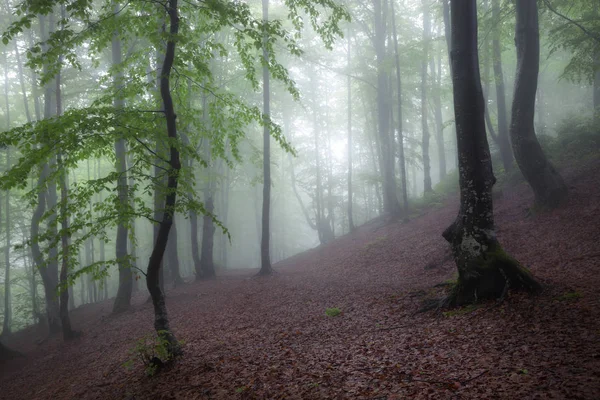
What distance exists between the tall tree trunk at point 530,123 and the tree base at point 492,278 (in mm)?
5785

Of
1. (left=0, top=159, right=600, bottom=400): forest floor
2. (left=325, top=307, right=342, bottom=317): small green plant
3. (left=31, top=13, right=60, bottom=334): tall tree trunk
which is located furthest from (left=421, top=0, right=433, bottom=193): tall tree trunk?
(left=31, top=13, right=60, bottom=334): tall tree trunk

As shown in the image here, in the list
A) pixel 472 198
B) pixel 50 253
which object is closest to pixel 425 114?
pixel 472 198

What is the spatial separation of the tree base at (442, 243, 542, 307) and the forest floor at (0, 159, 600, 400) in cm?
21

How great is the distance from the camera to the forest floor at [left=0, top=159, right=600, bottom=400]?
3881 mm

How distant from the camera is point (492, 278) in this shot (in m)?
5.90

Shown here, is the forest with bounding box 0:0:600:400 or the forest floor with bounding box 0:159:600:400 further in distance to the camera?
the forest with bounding box 0:0:600:400

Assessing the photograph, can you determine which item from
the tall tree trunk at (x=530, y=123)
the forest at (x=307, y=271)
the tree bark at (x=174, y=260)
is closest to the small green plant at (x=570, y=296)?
the forest at (x=307, y=271)

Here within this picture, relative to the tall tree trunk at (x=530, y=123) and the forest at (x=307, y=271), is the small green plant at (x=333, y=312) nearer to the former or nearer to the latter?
the forest at (x=307, y=271)

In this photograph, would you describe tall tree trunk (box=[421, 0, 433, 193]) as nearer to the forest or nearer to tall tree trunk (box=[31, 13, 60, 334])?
the forest

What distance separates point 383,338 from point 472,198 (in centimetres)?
295

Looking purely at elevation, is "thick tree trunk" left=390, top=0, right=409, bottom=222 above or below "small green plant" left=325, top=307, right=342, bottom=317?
above

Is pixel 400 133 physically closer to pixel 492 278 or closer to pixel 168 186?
pixel 492 278

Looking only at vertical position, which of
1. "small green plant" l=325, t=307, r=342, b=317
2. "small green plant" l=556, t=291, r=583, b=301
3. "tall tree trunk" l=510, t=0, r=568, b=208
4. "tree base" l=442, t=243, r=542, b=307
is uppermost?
"tall tree trunk" l=510, t=0, r=568, b=208

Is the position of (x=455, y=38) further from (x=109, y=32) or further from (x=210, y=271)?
(x=210, y=271)
